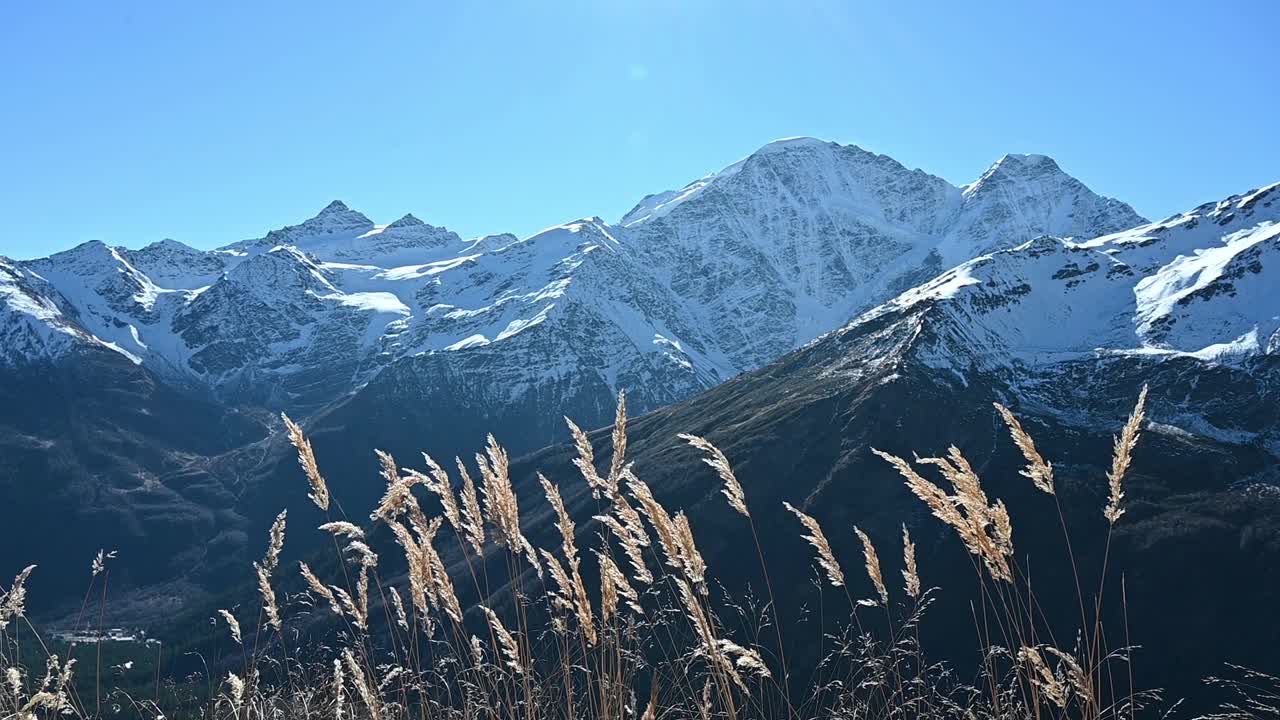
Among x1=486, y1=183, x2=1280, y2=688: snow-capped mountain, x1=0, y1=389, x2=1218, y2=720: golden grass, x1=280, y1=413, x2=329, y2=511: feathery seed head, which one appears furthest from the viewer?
x1=486, y1=183, x2=1280, y2=688: snow-capped mountain

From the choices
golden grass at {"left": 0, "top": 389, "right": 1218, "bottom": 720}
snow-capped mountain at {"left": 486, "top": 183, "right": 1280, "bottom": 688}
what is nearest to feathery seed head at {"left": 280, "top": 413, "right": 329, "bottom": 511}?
golden grass at {"left": 0, "top": 389, "right": 1218, "bottom": 720}

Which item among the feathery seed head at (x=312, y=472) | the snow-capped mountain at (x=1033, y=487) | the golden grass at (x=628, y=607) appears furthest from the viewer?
the snow-capped mountain at (x=1033, y=487)

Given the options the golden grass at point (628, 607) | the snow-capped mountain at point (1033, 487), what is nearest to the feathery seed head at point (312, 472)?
the golden grass at point (628, 607)

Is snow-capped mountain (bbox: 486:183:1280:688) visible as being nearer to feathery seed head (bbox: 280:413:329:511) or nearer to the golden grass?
the golden grass

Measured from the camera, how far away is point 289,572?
7657 inches

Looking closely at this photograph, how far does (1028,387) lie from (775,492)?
3063 inches

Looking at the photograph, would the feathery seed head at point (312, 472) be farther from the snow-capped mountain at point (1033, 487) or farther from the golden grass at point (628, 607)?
the snow-capped mountain at point (1033, 487)

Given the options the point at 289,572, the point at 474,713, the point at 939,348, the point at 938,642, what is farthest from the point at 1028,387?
the point at 474,713

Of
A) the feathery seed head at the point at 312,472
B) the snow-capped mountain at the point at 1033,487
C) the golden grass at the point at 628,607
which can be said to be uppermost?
the feathery seed head at the point at 312,472

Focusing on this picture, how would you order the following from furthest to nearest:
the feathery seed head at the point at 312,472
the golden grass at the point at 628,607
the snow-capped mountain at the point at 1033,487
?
the snow-capped mountain at the point at 1033,487
the feathery seed head at the point at 312,472
the golden grass at the point at 628,607

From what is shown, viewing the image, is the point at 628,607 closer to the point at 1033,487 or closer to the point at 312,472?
the point at 312,472

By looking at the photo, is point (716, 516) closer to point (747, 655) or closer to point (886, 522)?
point (886, 522)

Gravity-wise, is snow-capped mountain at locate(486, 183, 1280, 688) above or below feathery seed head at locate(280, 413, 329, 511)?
below

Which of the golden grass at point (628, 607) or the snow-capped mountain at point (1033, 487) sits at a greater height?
the golden grass at point (628, 607)
